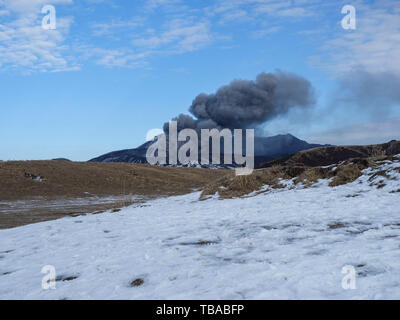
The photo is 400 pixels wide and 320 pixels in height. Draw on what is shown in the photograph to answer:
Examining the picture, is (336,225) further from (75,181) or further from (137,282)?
(75,181)

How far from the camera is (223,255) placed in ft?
17.5

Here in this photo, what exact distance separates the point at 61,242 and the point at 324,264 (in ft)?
18.9

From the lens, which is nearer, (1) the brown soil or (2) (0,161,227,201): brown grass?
(1) the brown soil

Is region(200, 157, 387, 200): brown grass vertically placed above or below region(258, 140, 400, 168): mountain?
below

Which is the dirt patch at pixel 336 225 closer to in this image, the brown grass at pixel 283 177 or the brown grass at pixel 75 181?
the brown grass at pixel 283 177

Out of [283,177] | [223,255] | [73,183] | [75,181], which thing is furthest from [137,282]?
[75,181]

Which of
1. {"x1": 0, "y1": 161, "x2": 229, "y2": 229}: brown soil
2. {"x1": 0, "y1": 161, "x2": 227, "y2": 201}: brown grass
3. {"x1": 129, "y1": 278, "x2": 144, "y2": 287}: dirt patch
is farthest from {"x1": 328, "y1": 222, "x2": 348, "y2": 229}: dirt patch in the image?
{"x1": 0, "y1": 161, "x2": 227, "y2": 201}: brown grass

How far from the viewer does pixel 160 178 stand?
45156mm

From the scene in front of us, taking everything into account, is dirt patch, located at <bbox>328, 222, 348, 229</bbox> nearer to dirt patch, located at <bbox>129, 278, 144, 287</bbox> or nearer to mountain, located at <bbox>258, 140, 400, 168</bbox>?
dirt patch, located at <bbox>129, 278, 144, 287</bbox>

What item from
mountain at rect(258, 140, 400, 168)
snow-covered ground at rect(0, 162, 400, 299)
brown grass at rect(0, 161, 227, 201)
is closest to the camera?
snow-covered ground at rect(0, 162, 400, 299)

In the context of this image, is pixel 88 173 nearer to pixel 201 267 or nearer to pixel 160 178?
pixel 160 178

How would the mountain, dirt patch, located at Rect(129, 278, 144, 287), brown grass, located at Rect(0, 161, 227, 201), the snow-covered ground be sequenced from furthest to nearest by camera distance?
the mountain, brown grass, located at Rect(0, 161, 227, 201), dirt patch, located at Rect(129, 278, 144, 287), the snow-covered ground

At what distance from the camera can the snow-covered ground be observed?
392 centimetres
